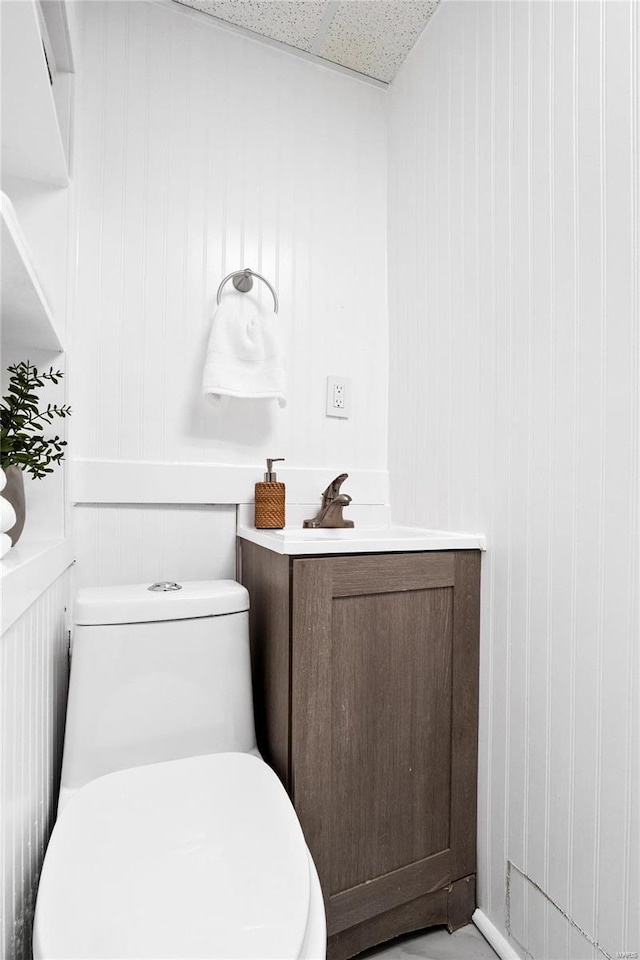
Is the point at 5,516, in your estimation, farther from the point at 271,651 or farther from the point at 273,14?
the point at 273,14

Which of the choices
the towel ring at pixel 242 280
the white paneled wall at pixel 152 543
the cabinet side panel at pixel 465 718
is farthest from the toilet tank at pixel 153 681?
the towel ring at pixel 242 280

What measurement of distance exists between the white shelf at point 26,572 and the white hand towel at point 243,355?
58 cm

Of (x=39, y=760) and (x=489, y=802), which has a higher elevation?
(x=39, y=760)

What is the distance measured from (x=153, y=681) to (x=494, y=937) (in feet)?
3.03

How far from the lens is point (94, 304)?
1.42 meters

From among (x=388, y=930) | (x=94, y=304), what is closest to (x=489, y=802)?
(x=388, y=930)

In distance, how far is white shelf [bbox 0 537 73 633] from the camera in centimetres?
63

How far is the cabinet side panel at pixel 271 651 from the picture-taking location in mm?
1066

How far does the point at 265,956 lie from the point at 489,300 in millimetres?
1246

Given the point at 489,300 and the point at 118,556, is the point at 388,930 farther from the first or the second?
the point at 489,300

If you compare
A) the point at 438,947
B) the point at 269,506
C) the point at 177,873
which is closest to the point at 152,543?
the point at 269,506

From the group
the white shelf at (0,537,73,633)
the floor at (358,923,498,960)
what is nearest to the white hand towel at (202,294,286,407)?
the white shelf at (0,537,73,633)

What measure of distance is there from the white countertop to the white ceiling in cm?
145

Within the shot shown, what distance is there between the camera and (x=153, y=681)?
1.10 m
